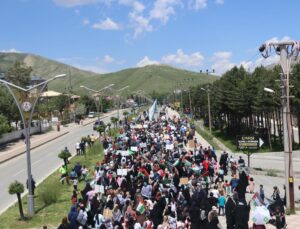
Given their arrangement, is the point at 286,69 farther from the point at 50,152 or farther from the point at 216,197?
the point at 50,152

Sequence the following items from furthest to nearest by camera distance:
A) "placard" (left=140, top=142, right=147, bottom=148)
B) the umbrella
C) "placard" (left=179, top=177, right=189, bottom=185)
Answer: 1. "placard" (left=140, top=142, right=147, bottom=148)
2. "placard" (left=179, top=177, right=189, bottom=185)
3. the umbrella

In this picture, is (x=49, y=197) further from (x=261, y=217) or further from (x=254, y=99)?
(x=254, y=99)

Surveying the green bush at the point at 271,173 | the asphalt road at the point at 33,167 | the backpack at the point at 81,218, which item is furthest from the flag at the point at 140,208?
the green bush at the point at 271,173

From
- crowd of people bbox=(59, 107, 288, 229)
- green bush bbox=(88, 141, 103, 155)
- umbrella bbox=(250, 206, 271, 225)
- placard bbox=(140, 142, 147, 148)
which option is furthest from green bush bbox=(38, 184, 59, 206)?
green bush bbox=(88, 141, 103, 155)

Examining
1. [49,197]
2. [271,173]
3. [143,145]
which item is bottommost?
[271,173]

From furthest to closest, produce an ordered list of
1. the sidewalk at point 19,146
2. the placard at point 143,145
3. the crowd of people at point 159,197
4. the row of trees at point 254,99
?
1. the sidewalk at point 19,146
2. the row of trees at point 254,99
3. the placard at point 143,145
4. the crowd of people at point 159,197

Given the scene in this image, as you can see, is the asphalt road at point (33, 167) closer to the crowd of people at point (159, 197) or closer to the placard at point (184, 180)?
the crowd of people at point (159, 197)

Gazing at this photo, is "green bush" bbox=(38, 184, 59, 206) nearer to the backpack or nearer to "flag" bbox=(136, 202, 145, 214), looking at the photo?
the backpack

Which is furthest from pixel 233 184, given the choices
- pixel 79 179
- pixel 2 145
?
pixel 2 145

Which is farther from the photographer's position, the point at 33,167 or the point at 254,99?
the point at 254,99

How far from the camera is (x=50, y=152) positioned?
175 feet

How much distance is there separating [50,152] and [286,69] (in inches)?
1408

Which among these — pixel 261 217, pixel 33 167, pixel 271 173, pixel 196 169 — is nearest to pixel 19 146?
pixel 33 167

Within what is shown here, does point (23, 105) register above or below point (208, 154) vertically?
above
